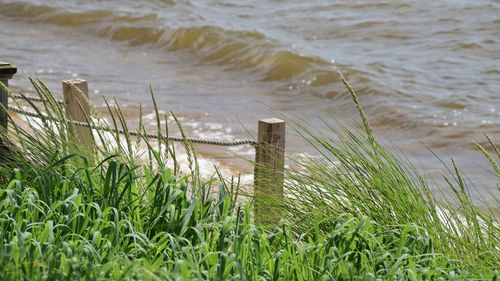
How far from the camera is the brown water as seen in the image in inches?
432

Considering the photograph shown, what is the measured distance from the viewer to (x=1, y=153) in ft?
16.5

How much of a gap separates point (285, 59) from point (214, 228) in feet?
31.0

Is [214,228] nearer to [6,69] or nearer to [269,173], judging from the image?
[269,173]

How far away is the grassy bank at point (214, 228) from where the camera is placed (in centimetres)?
351

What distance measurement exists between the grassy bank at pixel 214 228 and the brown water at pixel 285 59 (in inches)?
194

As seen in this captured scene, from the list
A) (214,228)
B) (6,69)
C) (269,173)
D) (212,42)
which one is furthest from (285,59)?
(214,228)

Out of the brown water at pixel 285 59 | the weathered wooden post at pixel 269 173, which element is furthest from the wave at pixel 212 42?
the weathered wooden post at pixel 269 173

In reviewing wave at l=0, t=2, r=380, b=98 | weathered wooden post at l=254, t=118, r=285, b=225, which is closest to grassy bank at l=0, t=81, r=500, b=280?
weathered wooden post at l=254, t=118, r=285, b=225

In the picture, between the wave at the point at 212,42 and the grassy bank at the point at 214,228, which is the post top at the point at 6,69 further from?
the wave at the point at 212,42

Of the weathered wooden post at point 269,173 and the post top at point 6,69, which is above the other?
the post top at point 6,69

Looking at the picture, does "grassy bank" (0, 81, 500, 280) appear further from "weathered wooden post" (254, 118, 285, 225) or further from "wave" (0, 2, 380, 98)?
"wave" (0, 2, 380, 98)

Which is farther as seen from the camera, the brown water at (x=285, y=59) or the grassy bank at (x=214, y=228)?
the brown water at (x=285, y=59)

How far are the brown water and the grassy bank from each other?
492 centimetres

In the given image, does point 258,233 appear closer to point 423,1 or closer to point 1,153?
point 1,153
